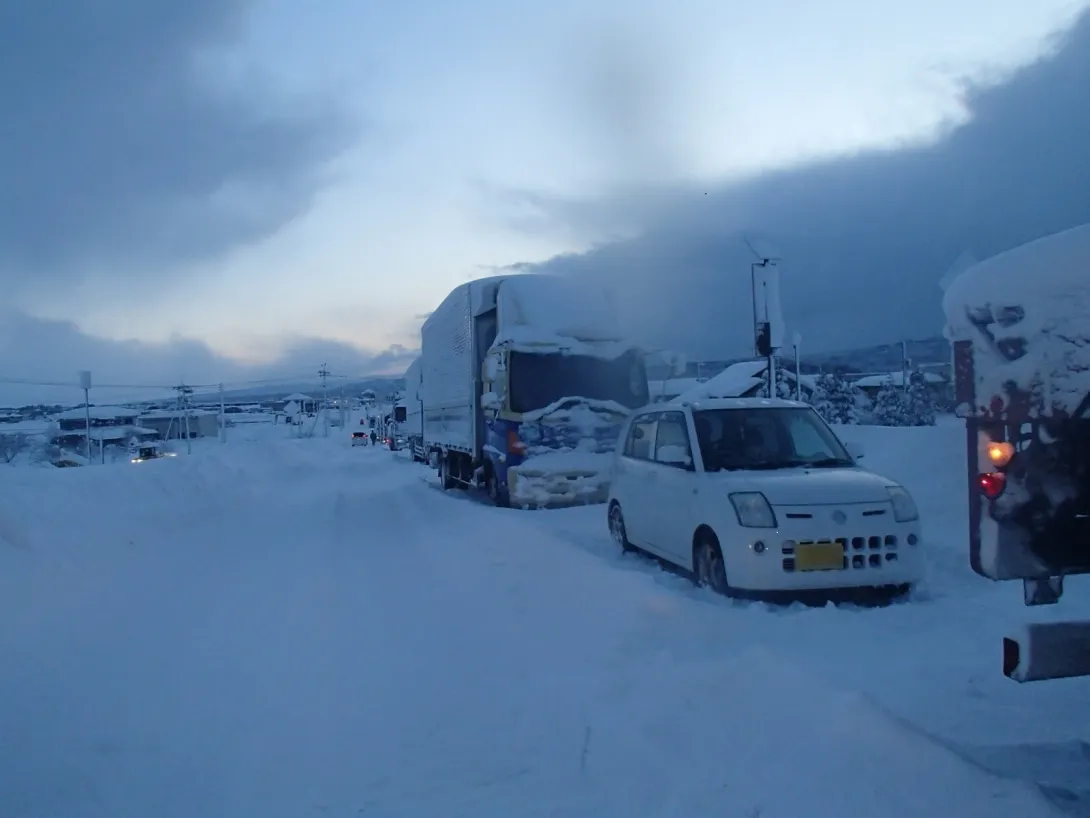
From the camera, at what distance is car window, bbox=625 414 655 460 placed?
9.78 meters

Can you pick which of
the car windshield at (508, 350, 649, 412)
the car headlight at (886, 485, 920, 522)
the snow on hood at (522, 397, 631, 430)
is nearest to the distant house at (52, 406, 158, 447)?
the car windshield at (508, 350, 649, 412)

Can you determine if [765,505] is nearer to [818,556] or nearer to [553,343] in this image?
[818,556]

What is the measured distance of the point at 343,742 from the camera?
183 inches

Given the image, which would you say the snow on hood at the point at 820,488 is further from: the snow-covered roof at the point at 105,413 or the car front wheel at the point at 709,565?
the snow-covered roof at the point at 105,413

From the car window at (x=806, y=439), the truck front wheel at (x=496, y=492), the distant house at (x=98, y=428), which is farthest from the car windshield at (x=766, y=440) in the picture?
the distant house at (x=98, y=428)

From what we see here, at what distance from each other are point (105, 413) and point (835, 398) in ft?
169

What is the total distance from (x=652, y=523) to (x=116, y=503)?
954 cm

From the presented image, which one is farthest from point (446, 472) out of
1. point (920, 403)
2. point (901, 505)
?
point (901, 505)

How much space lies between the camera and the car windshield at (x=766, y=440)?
27.4 ft

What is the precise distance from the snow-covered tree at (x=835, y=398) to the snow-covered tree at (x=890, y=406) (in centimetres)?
79

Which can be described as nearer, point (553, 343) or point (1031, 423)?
point (1031, 423)

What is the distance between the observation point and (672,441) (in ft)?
29.8

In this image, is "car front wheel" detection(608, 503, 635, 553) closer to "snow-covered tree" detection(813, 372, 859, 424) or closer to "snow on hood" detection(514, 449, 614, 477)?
"snow on hood" detection(514, 449, 614, 477)

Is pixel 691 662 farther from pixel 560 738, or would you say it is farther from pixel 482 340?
pixel 482 340
